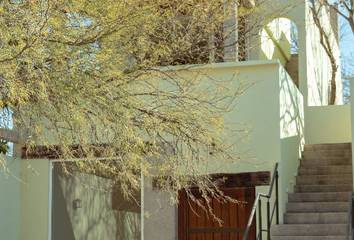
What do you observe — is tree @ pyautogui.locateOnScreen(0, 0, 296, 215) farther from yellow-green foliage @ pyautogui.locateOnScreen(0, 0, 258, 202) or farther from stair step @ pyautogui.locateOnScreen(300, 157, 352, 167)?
stair step @ pyautogui.locateOnScreen(300, 157, 352, 167)

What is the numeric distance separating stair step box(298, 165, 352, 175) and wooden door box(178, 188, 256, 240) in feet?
5.12

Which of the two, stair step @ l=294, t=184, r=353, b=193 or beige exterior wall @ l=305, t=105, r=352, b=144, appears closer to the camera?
stair step @ l=294, t=184, r=353, b=193

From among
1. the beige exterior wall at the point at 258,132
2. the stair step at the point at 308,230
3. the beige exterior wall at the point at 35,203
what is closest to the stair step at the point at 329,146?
the beige exterior wall at the point at 258,132

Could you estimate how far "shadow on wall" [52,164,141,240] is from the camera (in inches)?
352

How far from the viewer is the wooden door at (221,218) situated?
28.3ft

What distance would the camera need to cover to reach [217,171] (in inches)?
328

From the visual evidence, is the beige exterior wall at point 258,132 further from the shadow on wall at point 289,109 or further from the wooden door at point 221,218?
the wooden door at point 221,218

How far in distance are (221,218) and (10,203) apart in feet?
11.5

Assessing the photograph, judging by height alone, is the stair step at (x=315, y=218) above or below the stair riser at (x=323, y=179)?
below

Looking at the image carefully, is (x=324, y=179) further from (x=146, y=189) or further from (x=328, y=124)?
(x=146, y=189)

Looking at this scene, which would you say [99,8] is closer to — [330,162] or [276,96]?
[276,96]

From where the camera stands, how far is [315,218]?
26.9ft

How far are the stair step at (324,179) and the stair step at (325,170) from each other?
0.71 feet

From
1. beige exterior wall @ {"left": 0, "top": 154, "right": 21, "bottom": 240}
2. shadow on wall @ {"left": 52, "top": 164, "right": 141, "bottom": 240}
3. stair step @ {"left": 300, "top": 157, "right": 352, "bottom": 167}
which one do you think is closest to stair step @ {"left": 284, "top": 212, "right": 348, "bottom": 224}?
stair step @ {"left": 300, "top": 157, "right": 352, "bottom": 167}
